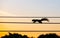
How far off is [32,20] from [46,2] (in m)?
0.19

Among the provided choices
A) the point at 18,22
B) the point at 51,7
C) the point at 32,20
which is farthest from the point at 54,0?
the point at 18,22

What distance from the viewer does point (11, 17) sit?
1.07 metres

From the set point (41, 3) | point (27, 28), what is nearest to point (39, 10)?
point (41, 3)

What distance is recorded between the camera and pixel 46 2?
3.43 feet

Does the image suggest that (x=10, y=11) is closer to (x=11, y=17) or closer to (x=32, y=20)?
(x=11, y=17)

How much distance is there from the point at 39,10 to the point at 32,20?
0.10m

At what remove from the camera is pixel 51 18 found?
1052mm

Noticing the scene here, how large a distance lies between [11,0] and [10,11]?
92 millimetres

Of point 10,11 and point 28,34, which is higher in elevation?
point 10,11

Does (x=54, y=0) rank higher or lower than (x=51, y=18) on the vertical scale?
higher

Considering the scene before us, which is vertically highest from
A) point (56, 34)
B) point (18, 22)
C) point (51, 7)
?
point (51, 7)

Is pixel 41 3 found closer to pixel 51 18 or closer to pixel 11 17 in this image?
pixel 51 18

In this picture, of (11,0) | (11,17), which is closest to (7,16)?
(11,17)

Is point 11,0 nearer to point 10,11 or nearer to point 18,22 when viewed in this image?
point 10,11
